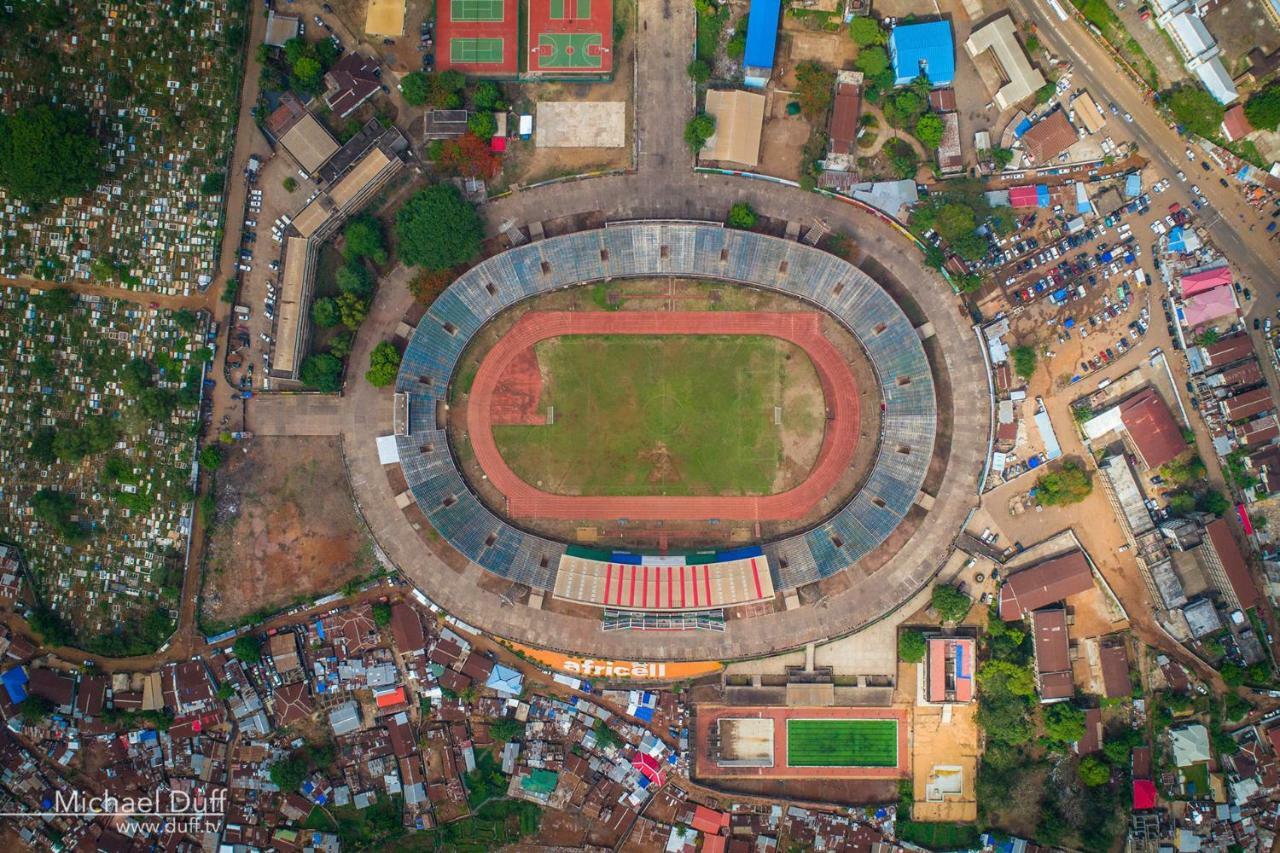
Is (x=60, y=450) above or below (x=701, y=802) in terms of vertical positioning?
above

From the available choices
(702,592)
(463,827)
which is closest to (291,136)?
(702,592)

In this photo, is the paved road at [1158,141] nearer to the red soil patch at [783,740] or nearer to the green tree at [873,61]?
the green tree at [873,61]

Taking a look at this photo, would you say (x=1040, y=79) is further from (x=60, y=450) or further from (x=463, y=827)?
(x=60, y=450)

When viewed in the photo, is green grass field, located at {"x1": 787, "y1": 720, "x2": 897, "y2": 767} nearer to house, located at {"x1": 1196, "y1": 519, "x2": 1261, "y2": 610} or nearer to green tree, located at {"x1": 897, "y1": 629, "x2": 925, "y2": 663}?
green tree, located at {"x1": 897, "y1": 629, "x2": 925, "y2": 663}

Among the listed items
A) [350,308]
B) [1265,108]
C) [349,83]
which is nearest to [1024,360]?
[1265,108]

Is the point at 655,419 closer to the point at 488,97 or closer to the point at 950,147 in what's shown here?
the point at 488,97

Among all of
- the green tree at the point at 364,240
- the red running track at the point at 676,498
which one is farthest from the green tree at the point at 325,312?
the red running track at the point at 676,498

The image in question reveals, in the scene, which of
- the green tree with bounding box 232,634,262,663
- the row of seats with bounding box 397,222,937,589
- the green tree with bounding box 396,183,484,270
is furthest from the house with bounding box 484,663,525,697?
the green tree with bounding box 396,183,484,270
